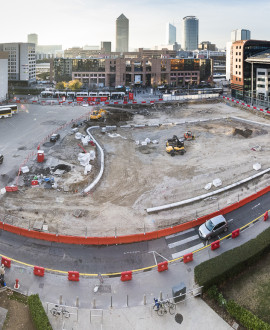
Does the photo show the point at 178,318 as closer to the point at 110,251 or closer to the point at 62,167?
the point at 110,251

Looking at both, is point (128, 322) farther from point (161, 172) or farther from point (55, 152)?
point (55, 152)

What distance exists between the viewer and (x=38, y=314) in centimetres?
1556

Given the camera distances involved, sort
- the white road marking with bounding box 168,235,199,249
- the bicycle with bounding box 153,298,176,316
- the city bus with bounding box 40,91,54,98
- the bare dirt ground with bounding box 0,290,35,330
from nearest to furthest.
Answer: the bare dirt ground with bounding box 0,290,35,330 → the bicycle with bounding box 153,298,176,316 → the white road marking with bounding box 168,235,199,249 → the city bus with bounding box 40,91,54,98

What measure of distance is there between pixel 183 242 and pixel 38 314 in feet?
38.7

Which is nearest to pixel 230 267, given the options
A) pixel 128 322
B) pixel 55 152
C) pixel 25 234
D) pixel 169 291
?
pixel 169 291

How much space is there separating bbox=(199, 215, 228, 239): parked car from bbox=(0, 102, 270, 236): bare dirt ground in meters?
2.80

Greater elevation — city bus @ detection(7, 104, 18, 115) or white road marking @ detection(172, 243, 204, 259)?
city bus @ detection(7, 104, 18, 115)

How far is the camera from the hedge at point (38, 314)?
1504cm

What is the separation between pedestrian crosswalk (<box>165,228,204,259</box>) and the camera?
22047 mm

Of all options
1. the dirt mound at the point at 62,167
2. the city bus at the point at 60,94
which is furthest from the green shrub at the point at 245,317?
the city bus at the point at 60,94

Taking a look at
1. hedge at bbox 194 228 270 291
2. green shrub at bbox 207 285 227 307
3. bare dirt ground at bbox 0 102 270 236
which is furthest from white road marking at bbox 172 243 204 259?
green shrub at bbox 207 285 227 307

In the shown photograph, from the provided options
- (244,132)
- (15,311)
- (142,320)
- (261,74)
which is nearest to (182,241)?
(142,320)

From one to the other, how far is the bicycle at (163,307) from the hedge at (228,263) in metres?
2.19

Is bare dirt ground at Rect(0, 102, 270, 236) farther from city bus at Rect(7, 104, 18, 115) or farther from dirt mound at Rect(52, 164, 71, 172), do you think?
city bus at Rect(7, 104, 18, 115)
